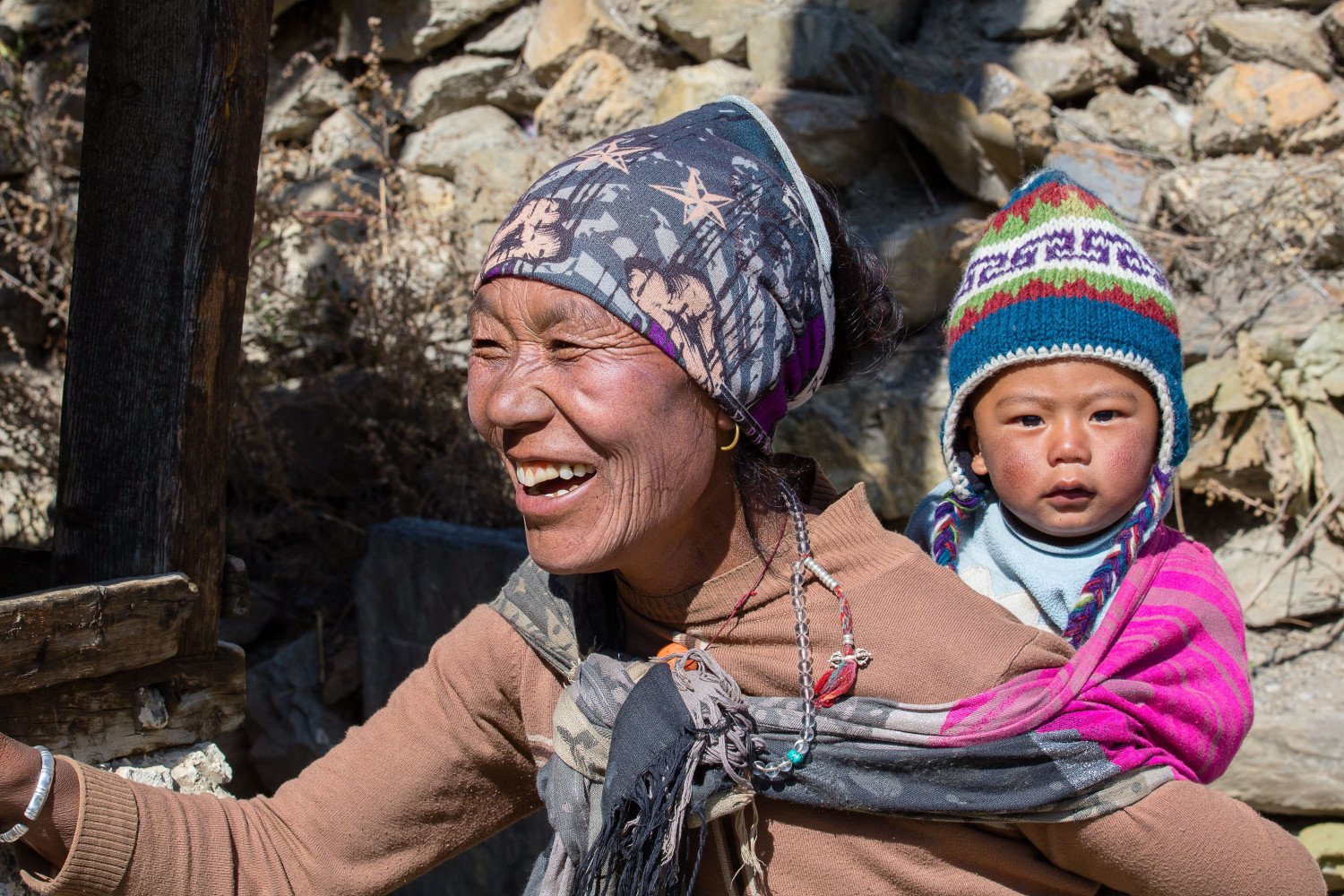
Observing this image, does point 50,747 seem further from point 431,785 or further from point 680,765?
point 680,765

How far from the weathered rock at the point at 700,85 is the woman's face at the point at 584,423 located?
11.4ft

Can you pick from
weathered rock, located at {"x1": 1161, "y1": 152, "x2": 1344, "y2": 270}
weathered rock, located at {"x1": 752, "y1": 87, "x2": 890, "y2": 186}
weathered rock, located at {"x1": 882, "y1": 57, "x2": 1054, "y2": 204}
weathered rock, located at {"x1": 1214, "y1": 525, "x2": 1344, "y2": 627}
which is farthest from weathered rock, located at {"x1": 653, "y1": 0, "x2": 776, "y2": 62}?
weathered rock, located at {"x1": 1214, "y1": 525, "x2": 1344, "y2": 627}

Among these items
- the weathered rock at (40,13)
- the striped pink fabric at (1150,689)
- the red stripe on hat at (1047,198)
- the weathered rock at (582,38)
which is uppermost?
the weathered rock at (582,38)

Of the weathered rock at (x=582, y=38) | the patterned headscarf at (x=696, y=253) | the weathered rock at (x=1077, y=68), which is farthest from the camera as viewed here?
the weathered rock at (x=582, y=38)

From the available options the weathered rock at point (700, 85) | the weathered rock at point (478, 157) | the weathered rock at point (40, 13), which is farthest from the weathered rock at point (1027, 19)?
the weathered rock at point (40, 13)

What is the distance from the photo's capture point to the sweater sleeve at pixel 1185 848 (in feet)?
5.04

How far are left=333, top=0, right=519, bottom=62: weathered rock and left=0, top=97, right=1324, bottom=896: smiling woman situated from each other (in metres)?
4.49

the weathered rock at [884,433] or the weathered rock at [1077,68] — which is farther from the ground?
the weathered rock at [1077,68]

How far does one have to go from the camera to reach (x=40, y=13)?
230 inches

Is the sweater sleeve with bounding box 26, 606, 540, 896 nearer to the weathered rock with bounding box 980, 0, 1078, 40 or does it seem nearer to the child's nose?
the child's nose

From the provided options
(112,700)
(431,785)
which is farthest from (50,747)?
(431,785)

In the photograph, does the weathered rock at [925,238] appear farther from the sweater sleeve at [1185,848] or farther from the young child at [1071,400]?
the sweater sleeve at [1185,848]

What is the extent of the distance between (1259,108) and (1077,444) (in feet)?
10.1

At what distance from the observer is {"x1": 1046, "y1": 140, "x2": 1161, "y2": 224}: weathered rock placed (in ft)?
14.0
